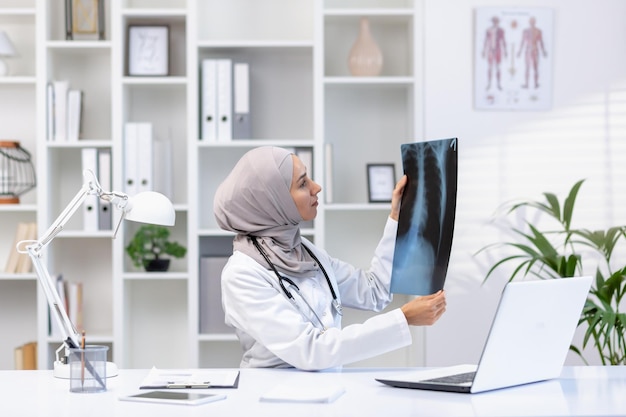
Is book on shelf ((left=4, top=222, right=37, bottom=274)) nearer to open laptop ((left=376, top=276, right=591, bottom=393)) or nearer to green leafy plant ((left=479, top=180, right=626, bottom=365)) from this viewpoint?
green leafy plant ((left=479, top=180, right=626, bottom=365))

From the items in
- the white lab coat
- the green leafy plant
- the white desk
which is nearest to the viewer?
the white desk

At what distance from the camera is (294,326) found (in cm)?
213

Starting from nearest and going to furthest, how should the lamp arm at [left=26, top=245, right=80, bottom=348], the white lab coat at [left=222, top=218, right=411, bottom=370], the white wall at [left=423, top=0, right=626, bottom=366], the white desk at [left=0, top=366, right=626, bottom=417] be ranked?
the white desk at [left=0, top=366, right=626, bottom=417] → the lamp arm at [left=26, top=245, right=80, bottom=348] → the white lab coat at [left=222, top=218, right=411, bottom=370] → the white wall at [left=423, top=0, right=626, bottom=366]

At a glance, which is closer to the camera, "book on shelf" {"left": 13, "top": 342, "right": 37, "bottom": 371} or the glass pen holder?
the glass pen holder

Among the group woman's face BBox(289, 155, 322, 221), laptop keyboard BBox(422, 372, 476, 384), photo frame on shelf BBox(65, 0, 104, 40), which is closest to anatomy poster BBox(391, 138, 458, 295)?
woman's face BBox(289, 155, 322, 221)

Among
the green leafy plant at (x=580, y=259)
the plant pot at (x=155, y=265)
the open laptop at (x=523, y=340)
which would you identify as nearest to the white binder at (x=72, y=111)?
the plant pot at (x=155, y=265)

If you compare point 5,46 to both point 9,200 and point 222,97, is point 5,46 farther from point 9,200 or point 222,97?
point 222,97

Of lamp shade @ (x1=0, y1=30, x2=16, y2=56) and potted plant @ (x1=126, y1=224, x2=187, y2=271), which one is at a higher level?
lamp shade @ (x1=0, y1=30, x2=16, y2=56)

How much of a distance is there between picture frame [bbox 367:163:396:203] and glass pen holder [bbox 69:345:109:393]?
2.10 metres

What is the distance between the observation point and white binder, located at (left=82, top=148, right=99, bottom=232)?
3766 millimetres

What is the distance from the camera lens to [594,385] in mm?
1937

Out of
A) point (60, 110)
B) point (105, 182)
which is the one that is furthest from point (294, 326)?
point (60, 110)

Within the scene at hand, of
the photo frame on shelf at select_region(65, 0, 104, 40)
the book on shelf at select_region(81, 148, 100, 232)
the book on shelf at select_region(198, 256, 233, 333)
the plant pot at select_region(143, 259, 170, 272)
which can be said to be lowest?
the book on shelf at select_region(198, 256, 233, 333)

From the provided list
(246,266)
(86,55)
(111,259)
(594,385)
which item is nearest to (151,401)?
(246,266)
